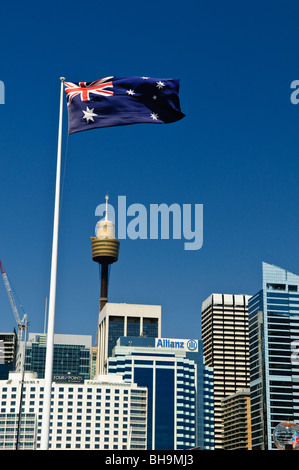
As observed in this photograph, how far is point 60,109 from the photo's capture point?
39875mm

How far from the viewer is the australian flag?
132ft

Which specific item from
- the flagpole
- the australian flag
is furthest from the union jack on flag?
the flagpole

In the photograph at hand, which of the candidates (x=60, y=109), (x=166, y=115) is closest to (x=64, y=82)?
(x=60, y=109)

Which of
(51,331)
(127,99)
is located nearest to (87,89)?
(127,99)

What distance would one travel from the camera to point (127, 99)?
40969 millimetres

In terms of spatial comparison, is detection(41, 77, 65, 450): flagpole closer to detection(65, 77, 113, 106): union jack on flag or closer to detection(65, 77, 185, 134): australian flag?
detection(65, 77, 185, 134): australian flag

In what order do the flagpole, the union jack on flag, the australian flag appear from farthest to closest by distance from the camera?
the union jack on flag → the australian flag → the flagpole

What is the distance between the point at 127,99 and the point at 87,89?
2.29m

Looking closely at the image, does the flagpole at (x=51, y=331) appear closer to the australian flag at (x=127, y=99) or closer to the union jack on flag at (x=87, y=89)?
the australian flag at (x=127, y=99)

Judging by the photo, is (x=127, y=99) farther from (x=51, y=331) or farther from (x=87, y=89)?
(x=51, y=331)

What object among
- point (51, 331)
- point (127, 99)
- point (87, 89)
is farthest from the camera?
point (127, 99)
